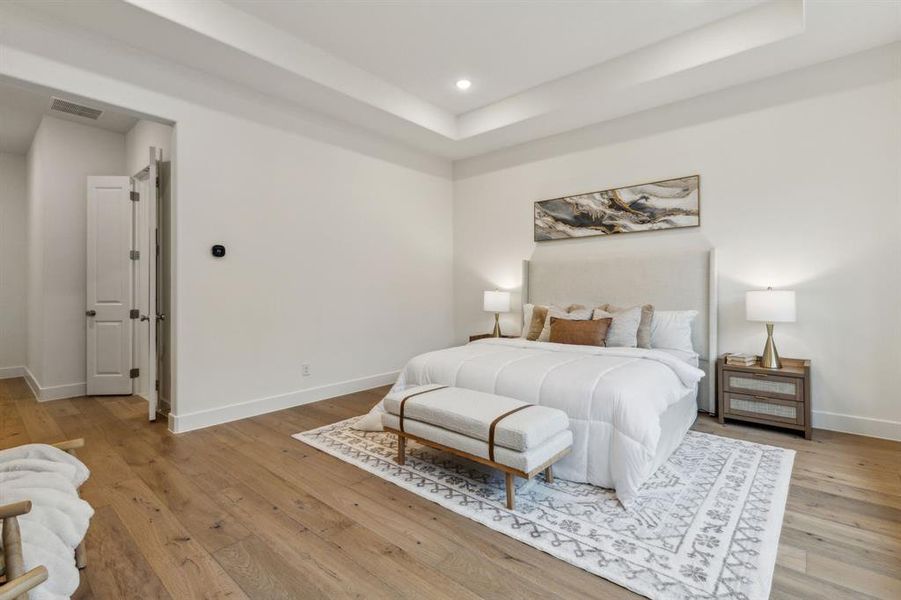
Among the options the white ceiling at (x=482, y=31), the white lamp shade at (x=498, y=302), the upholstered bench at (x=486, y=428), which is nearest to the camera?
the upholstered bench at (x=486, y=428)

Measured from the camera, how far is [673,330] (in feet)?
12.6

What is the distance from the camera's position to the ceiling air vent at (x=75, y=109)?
13.9 feet

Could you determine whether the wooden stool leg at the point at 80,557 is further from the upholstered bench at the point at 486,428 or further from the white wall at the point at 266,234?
the white wall at the point at 266,234

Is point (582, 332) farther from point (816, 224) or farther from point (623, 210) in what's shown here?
point (816, 224)

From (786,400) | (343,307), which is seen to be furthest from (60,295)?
(786,400)

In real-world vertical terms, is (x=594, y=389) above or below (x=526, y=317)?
below

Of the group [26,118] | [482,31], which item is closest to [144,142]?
[26,118]

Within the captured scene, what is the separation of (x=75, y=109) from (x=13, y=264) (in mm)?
2900

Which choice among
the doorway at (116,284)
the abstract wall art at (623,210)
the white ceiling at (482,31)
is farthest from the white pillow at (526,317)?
the doorway at (116,284)

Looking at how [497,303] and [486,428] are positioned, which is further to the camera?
[497,303]

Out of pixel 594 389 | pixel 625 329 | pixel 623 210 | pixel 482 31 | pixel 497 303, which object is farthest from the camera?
pixel 497 303

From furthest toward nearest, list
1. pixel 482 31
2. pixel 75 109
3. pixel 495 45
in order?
pixel 75 109 < pixel 495 45 < pixel 482 31

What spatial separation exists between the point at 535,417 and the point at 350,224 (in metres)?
3.30

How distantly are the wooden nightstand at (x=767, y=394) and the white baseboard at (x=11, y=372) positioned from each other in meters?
8.38
